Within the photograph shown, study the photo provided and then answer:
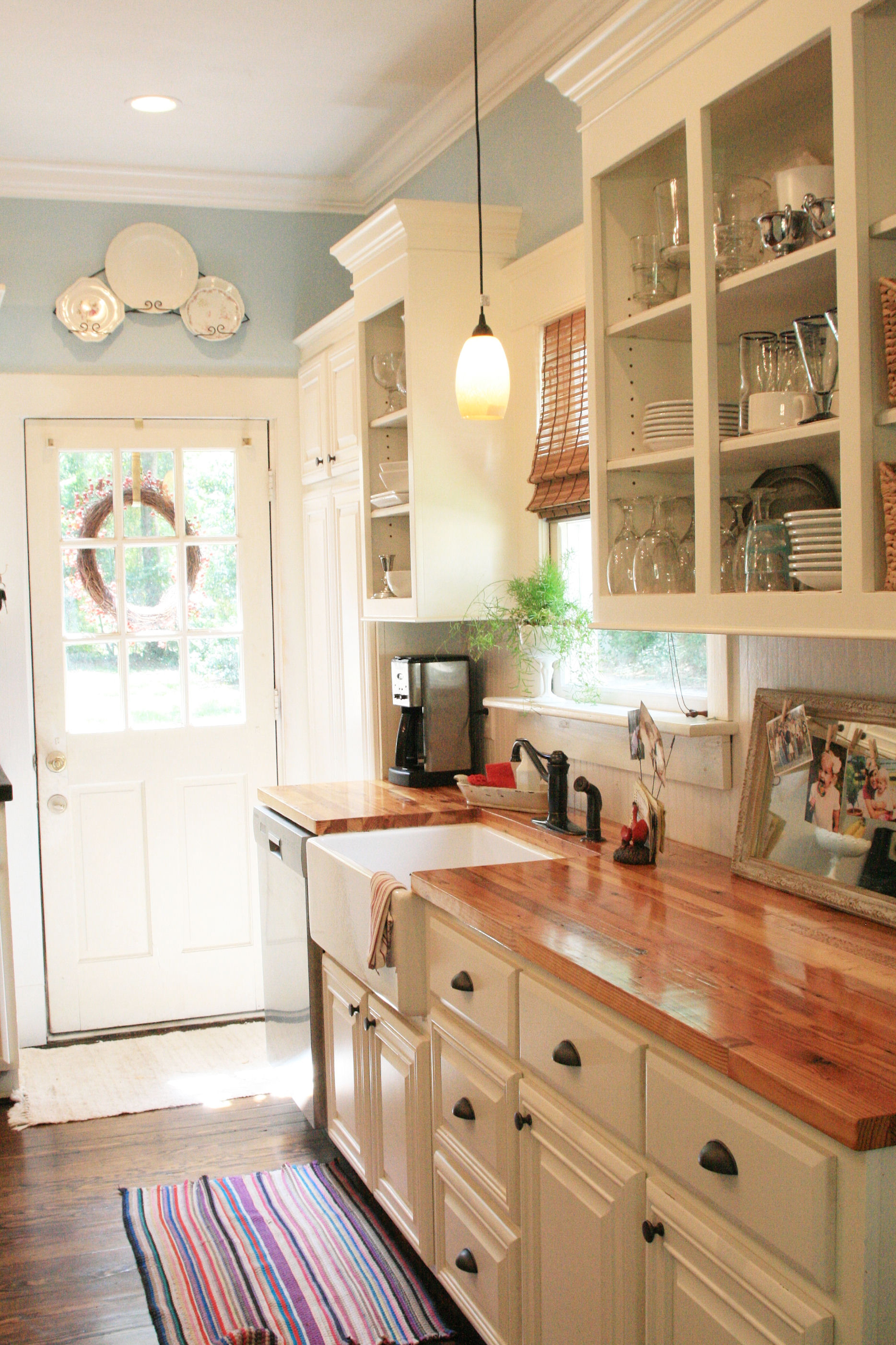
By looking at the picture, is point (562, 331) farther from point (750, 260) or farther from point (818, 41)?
point (818, 41)

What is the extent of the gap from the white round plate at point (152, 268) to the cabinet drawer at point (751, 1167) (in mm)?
3419

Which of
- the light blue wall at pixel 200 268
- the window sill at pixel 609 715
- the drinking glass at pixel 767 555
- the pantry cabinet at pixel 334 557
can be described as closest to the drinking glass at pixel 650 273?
the drinking glass at pixel 767 555

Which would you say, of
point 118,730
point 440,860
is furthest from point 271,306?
point 440,860

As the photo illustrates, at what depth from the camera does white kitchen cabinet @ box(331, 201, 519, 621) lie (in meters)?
3.19

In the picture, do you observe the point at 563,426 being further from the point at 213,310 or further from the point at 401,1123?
the point at 213,310

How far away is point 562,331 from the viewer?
2.93 m

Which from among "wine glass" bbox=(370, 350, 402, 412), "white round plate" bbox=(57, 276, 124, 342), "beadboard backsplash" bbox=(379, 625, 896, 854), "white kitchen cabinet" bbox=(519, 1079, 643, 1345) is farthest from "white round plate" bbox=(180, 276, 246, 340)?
"white kitchen cabinet" bbox=(519, 1079, 643, 1345)

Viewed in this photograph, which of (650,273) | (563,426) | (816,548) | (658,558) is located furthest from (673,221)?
(563,426)

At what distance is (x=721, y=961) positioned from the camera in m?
1.69

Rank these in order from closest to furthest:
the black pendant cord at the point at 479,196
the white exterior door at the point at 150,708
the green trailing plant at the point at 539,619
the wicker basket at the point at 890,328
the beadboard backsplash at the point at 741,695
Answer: the wicker basket at the point at 890,328 → the beadboard backsplash at the point at 741,695 → the black pendant cord at the point at 479,196 → the green trailing plant at the point at 539,619 → the white exterior door at the point at 150,708

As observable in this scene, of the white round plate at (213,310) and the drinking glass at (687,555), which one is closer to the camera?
the drinking glass at (687,555)

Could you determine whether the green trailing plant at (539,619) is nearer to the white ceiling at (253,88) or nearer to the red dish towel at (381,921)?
the red dish towel at (381,921)

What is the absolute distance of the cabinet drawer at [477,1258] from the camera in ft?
6.52

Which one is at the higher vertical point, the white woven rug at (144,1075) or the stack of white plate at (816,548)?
the stack of white plate at (816,548)
